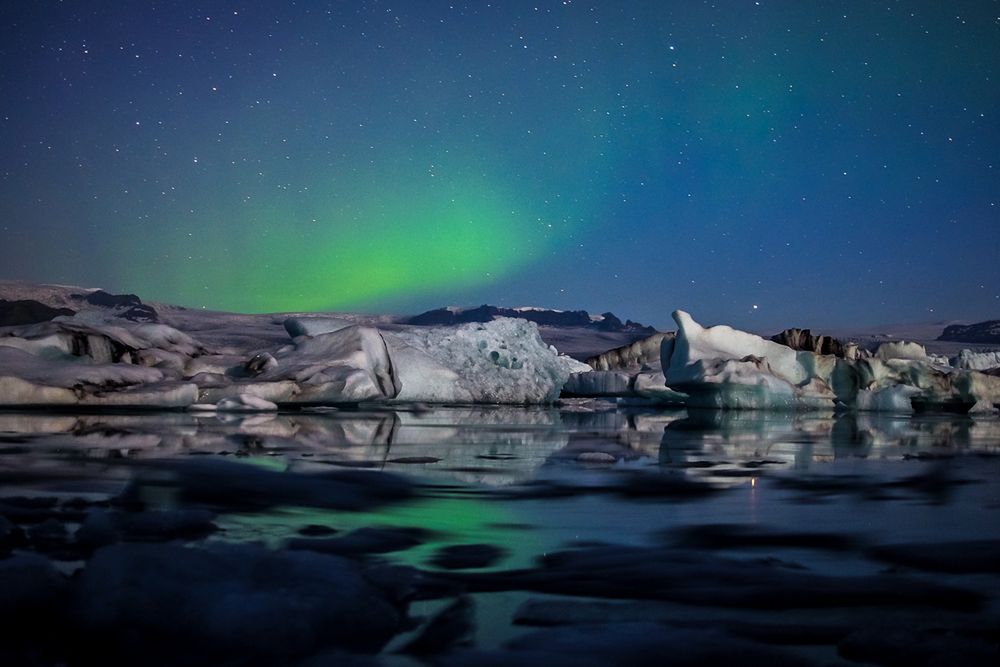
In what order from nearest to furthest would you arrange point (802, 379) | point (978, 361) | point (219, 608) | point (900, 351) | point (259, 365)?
point (219, 608) < point (259, 365) < point (802, 379) < point (900, 351) < point (978, 361)

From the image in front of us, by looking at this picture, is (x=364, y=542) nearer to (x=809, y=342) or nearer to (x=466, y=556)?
(x=466, y=556)

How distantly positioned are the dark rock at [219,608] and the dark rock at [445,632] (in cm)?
7

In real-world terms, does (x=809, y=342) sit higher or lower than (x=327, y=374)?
higher

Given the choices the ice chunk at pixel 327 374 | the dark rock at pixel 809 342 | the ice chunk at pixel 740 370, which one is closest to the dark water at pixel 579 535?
the ice chunk at pixel 327 374

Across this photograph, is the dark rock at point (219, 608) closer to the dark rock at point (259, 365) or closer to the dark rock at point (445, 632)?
the dark rock at point (445, 632)

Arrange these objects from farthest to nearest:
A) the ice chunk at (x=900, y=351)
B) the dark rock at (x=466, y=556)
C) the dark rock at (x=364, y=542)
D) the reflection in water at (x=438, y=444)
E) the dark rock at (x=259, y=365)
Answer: the ice chunk at (x=900, y=351) < the dark rock at (x=259, y=365) < the reflection in water at (x=438, y=444) < the dark rock at (x=364, y=542) < the dark rock at (x=466, y=556)

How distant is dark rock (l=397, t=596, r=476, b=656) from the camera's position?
1442 mm

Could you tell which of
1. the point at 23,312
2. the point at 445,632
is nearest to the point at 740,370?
the point at 445,632

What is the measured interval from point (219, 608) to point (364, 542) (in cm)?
84

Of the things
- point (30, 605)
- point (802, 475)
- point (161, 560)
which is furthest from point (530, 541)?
point (802, 475)

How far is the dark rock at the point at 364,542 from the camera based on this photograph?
2205mm

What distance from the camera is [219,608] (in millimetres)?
1470

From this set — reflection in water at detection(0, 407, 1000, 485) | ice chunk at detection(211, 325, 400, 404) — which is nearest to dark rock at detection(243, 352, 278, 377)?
ice chunk at detection(211, 325, 400, 404)

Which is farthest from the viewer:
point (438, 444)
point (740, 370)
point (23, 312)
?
point (23, 312)
